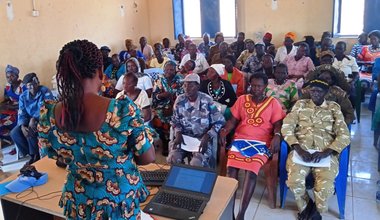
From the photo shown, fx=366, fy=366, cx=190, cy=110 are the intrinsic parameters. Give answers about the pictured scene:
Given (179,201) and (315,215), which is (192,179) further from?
(315,215)

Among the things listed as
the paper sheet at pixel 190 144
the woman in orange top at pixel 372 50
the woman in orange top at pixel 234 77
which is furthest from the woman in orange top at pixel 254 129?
the woman in orange top at pixel 372 50

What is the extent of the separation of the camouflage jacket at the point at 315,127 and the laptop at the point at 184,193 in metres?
1.29

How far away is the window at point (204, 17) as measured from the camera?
818 centimetres

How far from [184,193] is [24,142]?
308cm

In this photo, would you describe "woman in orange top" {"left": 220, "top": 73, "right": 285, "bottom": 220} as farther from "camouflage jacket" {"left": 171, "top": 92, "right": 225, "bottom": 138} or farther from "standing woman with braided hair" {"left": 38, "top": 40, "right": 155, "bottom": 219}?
"standing woman with braided hair" {"left": 38, "top": 40, "right": 155, "bottom": 219}

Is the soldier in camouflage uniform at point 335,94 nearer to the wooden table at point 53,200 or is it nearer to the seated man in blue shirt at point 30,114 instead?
the wooden table at point 53,200

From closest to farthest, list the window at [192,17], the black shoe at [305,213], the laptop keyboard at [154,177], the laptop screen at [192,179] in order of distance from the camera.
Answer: the laptop screen at [192,179] → the laptop keyboard at [154,177] → the black shoe at [305,213] → the window at [192,17]

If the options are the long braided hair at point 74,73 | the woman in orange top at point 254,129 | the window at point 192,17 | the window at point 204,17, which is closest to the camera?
the long braided hair at point 74,73

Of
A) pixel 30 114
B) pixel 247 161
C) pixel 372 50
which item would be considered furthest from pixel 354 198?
pixel 372 50

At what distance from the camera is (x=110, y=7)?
7.55 m

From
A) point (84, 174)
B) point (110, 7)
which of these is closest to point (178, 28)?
point (110, 7)

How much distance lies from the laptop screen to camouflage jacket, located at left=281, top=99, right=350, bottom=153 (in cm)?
127

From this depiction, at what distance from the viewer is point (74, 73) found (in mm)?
1300

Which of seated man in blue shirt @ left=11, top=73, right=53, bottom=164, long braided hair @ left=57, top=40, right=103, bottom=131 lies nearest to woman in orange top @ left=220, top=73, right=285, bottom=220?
long braided hair @ left=57, top=40, right=103, bottom=131
